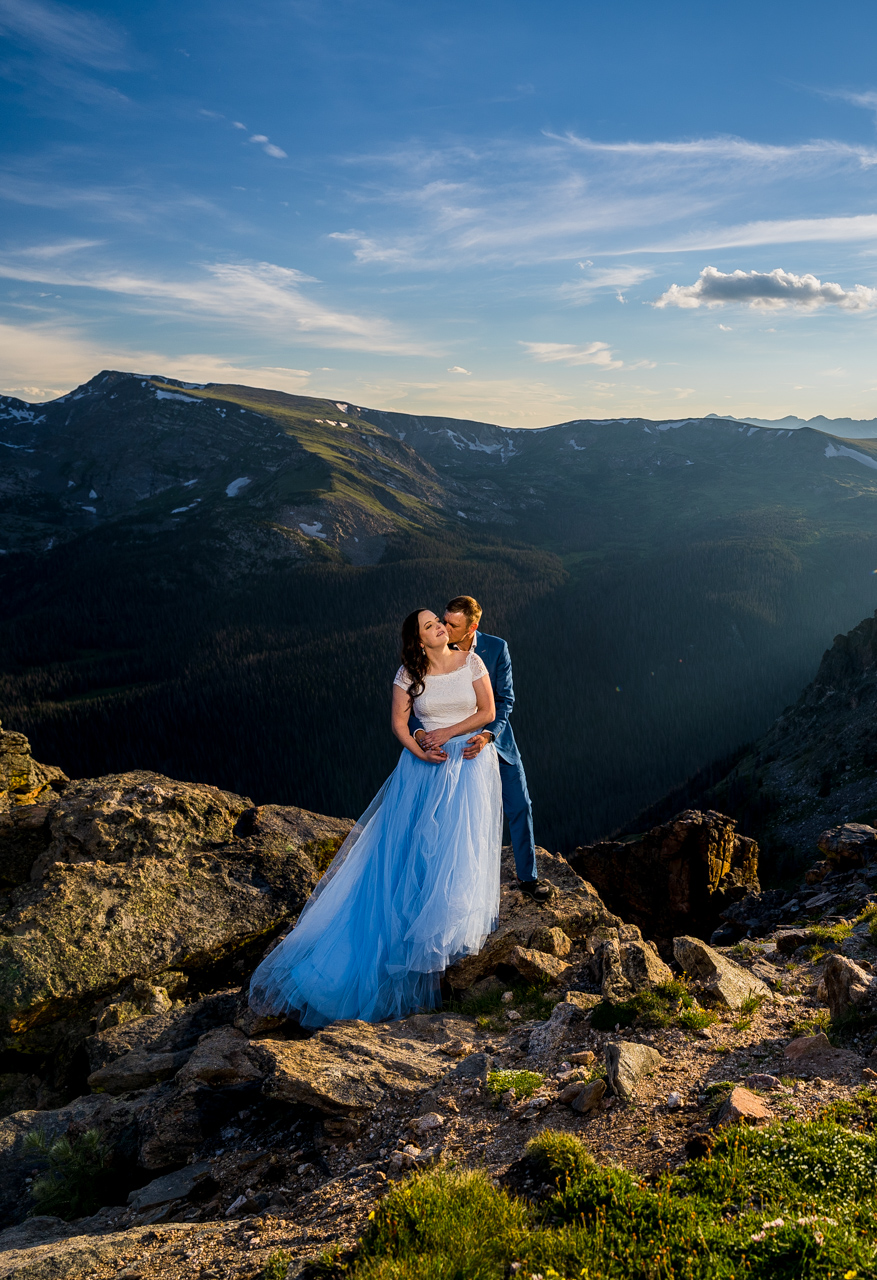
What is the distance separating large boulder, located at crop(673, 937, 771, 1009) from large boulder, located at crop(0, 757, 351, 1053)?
7.00 meters

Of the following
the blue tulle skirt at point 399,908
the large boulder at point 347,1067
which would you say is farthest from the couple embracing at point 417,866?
the large boulder at point 347,1067

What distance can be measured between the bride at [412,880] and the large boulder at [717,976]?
9.41 feet

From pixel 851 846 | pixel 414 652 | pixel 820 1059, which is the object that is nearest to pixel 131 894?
pixel 414 652

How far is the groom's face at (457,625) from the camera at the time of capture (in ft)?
32.3

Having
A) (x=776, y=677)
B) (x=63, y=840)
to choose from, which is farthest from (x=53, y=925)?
(x=776, y=677)

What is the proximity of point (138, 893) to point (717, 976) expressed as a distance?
933 centimetres

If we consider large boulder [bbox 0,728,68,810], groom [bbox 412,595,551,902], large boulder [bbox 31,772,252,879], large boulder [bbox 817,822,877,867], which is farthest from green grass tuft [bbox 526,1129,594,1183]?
large boulder [bbox 817,822,877,867]

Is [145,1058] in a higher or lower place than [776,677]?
higher

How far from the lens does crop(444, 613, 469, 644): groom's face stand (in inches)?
388

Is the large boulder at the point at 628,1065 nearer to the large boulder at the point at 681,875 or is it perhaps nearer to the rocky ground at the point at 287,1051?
the rocky ground at the point at 287,1051

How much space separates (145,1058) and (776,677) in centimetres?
20883

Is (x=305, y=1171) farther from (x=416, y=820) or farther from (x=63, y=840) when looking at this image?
(x=63, y=840)

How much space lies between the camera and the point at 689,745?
543ft

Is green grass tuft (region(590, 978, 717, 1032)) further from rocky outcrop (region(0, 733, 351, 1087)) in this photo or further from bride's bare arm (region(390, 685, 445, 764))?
rocky outcrop (region(0, 733, 351, 1087))
